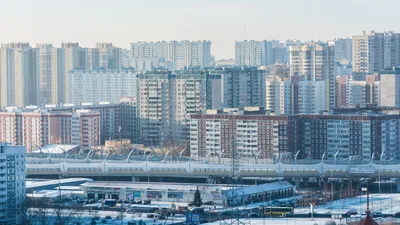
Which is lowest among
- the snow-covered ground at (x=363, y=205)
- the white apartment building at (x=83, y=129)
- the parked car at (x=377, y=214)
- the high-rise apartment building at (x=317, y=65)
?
the snow-covered ground at (x=363, y=205)

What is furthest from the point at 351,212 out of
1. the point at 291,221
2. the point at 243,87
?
→ the point at 243,87

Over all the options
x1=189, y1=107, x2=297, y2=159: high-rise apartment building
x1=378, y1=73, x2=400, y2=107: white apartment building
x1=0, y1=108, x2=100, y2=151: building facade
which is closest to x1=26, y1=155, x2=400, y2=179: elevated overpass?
x1=189, y1=107, x2=297, y2=159: high-rise apartment building

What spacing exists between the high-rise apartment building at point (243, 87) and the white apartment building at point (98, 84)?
9434 millimetres

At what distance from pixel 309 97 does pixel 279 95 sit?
35.9 inches

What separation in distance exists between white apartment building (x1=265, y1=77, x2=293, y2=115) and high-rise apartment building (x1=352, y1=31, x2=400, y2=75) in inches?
370

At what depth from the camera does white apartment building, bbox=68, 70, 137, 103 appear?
51.6 metres

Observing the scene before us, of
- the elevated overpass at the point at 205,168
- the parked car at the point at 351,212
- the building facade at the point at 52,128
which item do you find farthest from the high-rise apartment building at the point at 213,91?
the parked car at the point at 351,212

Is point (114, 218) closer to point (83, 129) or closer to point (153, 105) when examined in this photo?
point (83, 129)

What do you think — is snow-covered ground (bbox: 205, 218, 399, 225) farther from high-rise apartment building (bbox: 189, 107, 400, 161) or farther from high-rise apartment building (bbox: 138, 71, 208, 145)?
high-rise apartment building (bbox: 138, 71, 208, 145)

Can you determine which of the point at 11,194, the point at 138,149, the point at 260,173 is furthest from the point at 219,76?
the point at 11,194

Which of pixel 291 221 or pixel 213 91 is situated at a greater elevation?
pixel 213 91

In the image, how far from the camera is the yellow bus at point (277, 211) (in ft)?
70.4

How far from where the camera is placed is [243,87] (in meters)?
42.2

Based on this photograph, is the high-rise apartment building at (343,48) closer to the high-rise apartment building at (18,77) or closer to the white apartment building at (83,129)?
the high-rise apartment building at (18,77)
